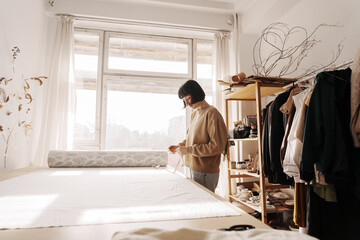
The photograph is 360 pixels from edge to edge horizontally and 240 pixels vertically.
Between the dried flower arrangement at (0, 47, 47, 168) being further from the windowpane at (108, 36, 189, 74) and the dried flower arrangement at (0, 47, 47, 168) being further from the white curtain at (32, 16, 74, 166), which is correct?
the windowpane at (108, 36, 189, 74)

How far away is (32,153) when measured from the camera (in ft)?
8.71

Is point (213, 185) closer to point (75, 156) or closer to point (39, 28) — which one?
point (75, 156)

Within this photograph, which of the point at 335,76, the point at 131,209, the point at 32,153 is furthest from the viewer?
the point at 32,153

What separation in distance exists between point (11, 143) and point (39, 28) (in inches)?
58.9

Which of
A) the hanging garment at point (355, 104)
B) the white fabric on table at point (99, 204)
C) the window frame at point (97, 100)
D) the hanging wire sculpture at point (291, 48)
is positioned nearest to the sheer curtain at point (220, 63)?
the hanging wire sculpture at point (291, 48)

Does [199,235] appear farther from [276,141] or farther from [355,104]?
[276,141]

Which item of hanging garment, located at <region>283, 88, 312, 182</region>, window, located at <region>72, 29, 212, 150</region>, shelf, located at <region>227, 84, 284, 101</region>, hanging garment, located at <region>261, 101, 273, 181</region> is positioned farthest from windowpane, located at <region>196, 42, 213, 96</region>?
hanging garment, located at <region>283, 88, 312, 182</region>

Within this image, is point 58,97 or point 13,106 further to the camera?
point 58,97

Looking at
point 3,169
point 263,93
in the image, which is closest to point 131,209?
point 3,169

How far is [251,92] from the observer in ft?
8.04

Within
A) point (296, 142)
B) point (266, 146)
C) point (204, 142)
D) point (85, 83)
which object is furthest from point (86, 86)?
point (296, 142)

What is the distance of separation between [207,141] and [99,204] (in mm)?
980

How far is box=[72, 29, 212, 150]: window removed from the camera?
312 cm

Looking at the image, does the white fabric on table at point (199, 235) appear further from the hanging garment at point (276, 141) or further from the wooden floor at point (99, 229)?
the hanging garment at point (276, 141)
